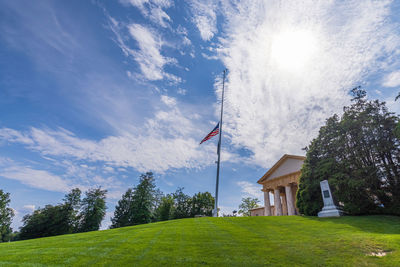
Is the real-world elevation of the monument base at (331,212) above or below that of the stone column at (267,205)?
below

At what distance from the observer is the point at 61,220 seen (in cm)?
4603

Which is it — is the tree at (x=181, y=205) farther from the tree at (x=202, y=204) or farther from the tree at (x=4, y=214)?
the tree at (x=4, y=214)

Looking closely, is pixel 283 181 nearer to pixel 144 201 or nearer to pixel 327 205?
pixel 327 205

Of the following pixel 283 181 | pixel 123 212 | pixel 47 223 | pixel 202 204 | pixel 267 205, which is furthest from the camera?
pixel 202 204

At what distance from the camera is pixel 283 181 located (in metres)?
33.3

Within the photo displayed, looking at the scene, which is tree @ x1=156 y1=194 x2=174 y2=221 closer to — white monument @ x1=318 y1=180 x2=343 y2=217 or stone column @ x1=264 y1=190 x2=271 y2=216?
stone column @ x1=264 y1=190 x2=271 y2=216

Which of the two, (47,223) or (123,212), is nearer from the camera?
(47,223)

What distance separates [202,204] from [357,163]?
143ft

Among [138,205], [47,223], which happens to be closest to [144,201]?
[138,205]

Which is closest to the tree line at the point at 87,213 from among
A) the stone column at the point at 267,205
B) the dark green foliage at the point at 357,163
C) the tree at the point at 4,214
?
the tree at the point at 4,214

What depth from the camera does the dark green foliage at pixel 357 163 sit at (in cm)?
1717

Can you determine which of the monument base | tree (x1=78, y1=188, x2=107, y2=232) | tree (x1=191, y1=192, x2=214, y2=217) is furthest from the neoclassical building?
tree (x1=78, y1=188, x2=107, y2=232)

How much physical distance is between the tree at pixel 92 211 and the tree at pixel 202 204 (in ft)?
76.2

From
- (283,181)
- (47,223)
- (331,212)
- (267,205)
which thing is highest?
(283,181)
